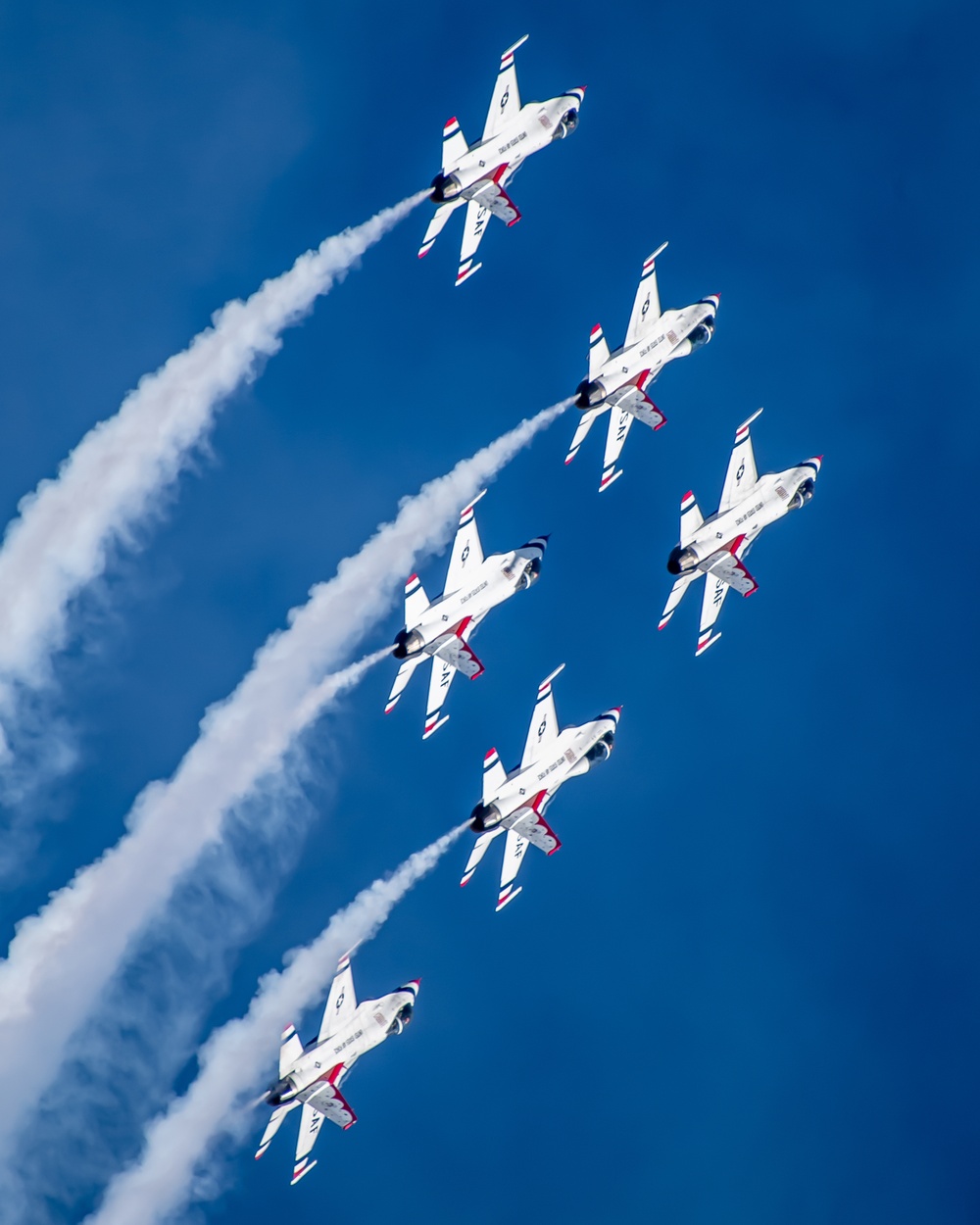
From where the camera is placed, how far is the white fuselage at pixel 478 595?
5956cm

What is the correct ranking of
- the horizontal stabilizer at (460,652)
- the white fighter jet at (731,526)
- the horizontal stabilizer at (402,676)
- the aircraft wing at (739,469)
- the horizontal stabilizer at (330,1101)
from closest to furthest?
the horizontal stabilizer at (330,1101) → the horizontal stabilizer at (402,676) → the horizontal stabilizer at (460,652) → the white fighter jet at (731,526) → the aircraft wing at (739,469)

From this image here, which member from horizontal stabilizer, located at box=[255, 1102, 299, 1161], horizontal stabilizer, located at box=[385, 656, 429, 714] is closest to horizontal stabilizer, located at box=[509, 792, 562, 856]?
horizontal stabilizer, located at box=[385, 656, 429, 714]

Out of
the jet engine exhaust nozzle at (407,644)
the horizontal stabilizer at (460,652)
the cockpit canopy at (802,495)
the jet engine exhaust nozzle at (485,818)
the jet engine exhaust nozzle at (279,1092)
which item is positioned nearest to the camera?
the jet engine exhaust nozzle at (279,1092)

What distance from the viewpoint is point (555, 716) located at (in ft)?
204

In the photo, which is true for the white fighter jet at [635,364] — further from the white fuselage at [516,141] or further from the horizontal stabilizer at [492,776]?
the horizontal stabilizer at [492,776]

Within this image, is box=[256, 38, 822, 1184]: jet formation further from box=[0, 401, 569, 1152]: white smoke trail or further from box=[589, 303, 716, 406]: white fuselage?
box=[0, 401, 569, 1152]: white smoke trail

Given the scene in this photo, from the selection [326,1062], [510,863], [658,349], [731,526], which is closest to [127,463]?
[658,349]

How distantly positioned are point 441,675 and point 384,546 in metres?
5.00

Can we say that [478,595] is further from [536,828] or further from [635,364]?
[635,364]

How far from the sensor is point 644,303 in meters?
62.2

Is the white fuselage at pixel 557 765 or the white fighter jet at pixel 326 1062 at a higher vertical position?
the white fuselage at pixel 557 765

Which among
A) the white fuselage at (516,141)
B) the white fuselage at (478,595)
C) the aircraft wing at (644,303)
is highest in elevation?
the white fuselage at (516,141)

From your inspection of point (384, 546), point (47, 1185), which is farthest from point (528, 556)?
point (47, 1185)

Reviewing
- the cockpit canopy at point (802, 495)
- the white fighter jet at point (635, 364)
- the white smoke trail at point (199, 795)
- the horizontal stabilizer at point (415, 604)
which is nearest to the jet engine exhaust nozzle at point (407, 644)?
the horizontal stabilizer at point (415, 604)
